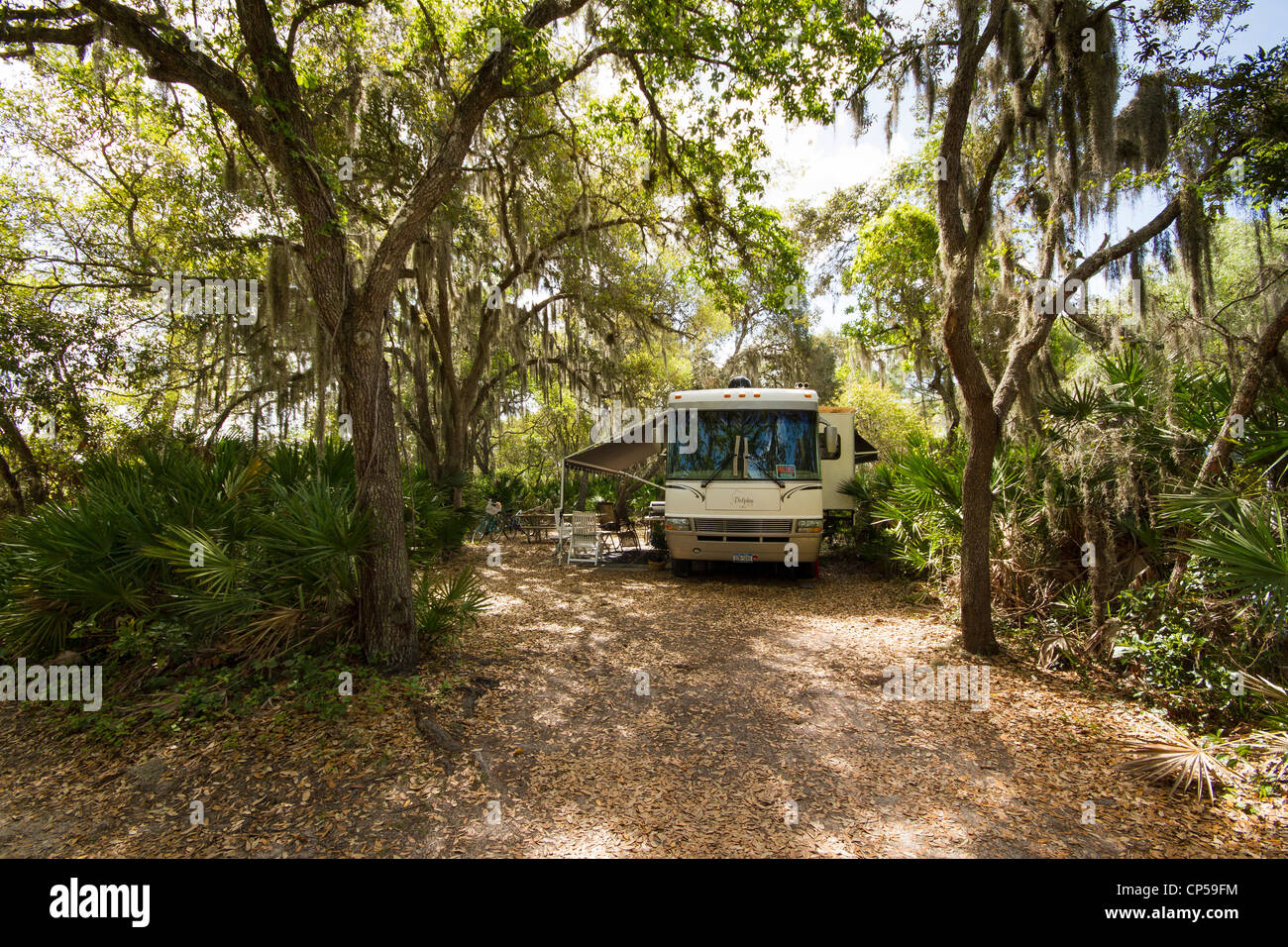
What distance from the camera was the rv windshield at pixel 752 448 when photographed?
28.9 feet

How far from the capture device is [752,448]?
8969 millimetres

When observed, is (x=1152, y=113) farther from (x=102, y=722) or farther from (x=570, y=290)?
(x=102, y=722)

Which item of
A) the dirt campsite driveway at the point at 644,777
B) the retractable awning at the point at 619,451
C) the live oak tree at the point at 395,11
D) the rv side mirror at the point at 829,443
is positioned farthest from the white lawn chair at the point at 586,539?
the live oak tree at the point at 395,11

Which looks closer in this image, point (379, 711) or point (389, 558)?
point (379, 711)

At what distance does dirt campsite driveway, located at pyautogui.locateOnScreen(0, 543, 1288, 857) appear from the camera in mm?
2990

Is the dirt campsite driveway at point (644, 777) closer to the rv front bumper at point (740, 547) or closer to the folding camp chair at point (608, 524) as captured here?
the rv front bumper at point (740, 547)

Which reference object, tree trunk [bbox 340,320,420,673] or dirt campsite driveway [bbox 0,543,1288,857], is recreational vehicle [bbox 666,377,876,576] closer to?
dirt campsite driveway [bbox 0,543,1288,857]

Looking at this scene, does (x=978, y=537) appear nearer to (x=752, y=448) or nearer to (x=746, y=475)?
(x=746, y=475)

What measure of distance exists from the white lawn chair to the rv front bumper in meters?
2.48

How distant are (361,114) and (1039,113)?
888cm

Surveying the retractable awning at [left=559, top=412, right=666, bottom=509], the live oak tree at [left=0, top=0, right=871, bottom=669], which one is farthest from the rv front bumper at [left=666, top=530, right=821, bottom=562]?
the live oak tree at [left=0, top=0, right=871, bottom=669]

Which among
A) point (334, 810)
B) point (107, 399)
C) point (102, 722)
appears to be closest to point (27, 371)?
point (107, 399)

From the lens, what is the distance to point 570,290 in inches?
524

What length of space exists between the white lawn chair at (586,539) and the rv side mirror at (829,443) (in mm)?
4509
